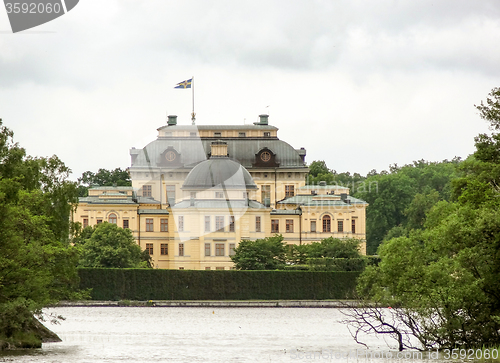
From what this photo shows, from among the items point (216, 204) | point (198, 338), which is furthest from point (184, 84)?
point (198, 338)

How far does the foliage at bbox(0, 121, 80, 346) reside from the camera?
1288 inches

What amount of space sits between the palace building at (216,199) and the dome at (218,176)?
Result: 3.2 inches

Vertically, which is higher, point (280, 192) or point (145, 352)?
point (280, 192)

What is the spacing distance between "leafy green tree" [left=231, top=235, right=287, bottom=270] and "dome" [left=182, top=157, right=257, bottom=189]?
832 centimetres

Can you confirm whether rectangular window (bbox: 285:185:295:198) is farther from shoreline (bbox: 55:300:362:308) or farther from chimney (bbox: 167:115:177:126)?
shoreline (bbox: 55:300:362:308)

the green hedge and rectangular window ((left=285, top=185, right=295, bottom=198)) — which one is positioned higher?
rectangular window ((left=285, top=185, right=295, bottom=198))

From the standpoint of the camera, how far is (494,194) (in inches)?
1388

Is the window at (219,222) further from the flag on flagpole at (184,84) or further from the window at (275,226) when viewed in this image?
the flag on flagpole at (184,84)

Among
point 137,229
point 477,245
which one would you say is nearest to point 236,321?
point 477,245

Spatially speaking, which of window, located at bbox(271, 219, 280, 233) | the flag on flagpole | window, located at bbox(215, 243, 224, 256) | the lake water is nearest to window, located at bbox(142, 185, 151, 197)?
the flag on flagpole

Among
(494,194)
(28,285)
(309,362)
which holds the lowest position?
(309,362)

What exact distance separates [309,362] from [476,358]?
548 cm

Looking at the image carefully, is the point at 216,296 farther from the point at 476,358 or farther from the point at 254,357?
the point at 476,358

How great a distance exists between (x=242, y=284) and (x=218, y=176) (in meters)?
15.9
